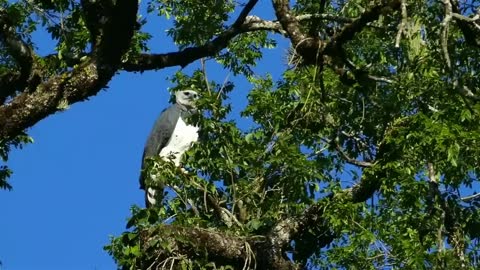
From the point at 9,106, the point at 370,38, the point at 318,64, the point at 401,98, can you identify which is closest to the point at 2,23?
the point at 9,106

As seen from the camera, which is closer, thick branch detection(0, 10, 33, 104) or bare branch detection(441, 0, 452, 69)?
bare branch detection(441, 0, 452, 69)

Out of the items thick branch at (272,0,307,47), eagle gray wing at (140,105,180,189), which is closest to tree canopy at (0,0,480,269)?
thick branch at (272,0,307,47)

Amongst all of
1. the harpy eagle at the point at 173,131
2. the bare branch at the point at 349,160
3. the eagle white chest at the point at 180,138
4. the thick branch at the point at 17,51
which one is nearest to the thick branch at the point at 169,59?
the thick branch at the point at 17,51

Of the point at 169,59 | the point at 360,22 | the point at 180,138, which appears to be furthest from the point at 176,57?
the point at 180,138

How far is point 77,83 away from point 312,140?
2231mm

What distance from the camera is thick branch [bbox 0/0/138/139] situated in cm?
658

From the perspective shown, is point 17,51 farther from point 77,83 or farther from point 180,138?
point 180,138

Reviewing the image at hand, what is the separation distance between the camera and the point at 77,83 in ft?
22.0

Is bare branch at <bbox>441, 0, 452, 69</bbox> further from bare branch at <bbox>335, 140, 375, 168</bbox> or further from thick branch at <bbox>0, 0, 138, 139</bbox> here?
bare branch at <bbox>335, 140, 375, 168</bbox>

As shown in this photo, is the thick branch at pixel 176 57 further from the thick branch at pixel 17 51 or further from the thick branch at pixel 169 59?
the thick branch at pixel 17 51

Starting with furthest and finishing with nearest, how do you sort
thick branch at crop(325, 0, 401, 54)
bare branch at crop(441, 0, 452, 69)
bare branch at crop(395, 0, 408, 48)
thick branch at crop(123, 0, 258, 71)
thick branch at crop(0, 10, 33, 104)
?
1. thick branch at crop(123, 0, 258, 71)
2. thick branch at crop(0, 10, 33, 104)
3. thick branch at crop(325, 0, 401, 54)
4. bare branch at crop(395, 0, 408, 48)
5. bare branch at crop(441, 0, 452, 69)

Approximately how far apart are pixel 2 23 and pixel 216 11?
354 centimetres

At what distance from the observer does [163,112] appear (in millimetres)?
10469

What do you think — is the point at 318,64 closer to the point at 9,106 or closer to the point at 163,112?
the point at 9,106
